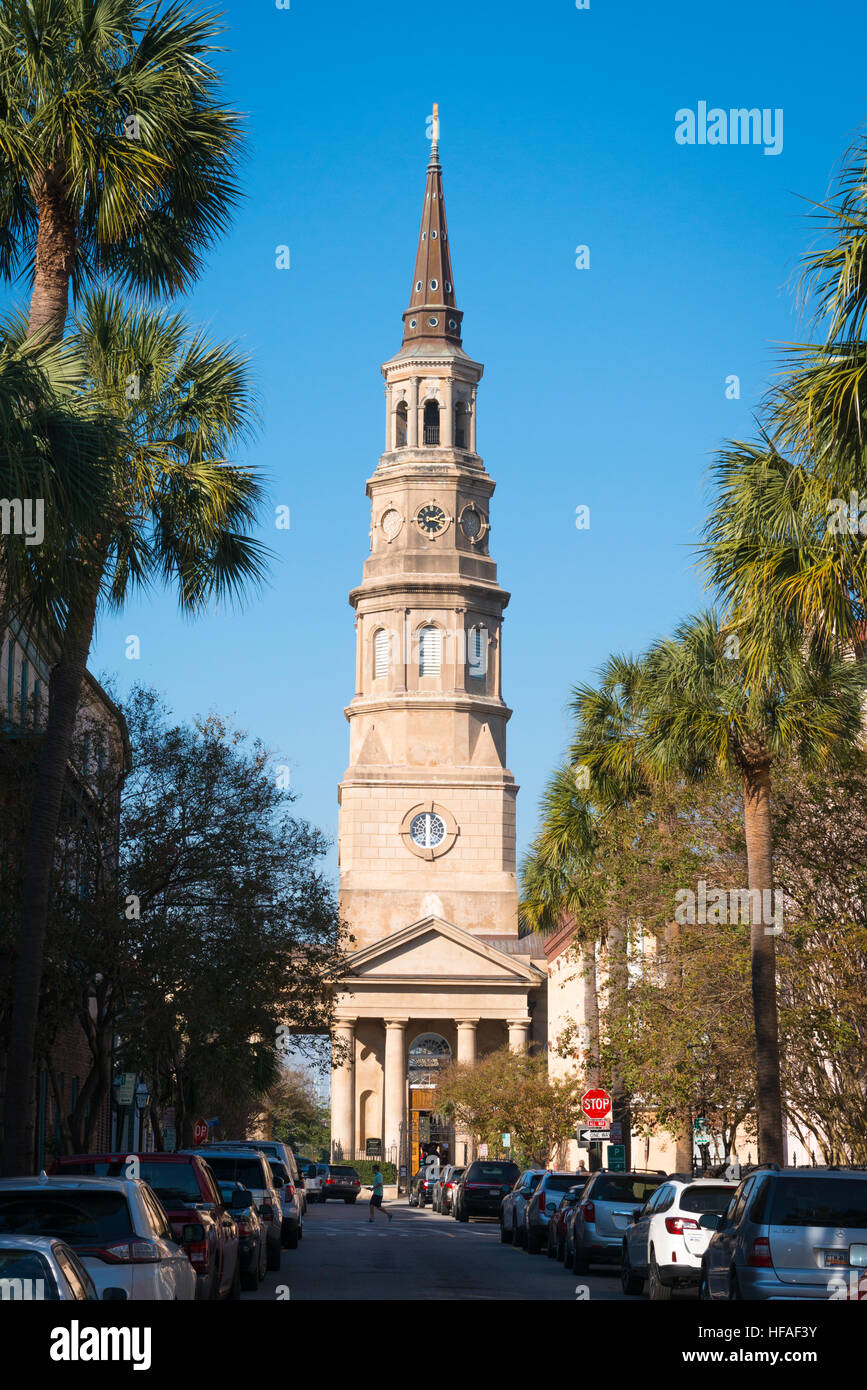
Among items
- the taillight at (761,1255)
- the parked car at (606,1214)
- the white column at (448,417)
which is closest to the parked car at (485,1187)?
the parked car at (606,1214)

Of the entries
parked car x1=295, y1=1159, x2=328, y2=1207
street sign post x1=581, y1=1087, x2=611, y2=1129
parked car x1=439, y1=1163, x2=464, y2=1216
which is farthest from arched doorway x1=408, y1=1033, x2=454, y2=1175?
Answer: street sign post x1=581, y1=1087, x2=611, y2=1129

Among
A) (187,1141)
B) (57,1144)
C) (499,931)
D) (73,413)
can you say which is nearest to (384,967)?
(499,931)

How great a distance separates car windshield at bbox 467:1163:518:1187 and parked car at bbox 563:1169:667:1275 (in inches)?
835

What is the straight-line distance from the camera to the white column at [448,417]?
90812mm

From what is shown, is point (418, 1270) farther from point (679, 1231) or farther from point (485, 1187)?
point (485, 1187)

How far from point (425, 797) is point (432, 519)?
13800mm

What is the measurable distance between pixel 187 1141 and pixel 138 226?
3409cm

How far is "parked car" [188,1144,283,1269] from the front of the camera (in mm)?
24312

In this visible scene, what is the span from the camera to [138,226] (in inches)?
829

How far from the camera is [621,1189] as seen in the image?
2581 centimetres

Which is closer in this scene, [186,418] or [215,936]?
[186,418]

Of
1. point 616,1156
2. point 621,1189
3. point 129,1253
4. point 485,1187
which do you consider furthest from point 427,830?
point 129,1253

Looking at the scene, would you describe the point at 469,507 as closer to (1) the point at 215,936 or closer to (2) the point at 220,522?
(1) the point at 215,936

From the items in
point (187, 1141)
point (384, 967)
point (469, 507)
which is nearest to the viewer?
point (187, 1141)
